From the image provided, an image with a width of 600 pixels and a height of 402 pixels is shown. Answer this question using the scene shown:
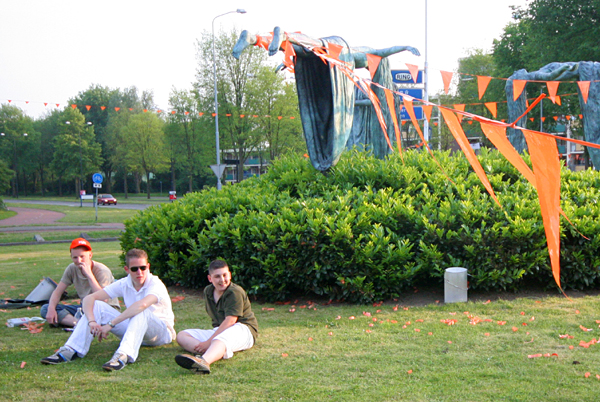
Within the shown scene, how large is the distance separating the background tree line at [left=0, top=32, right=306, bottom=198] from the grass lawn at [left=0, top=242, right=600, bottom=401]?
19.8m

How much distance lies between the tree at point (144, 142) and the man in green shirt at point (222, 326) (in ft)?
187

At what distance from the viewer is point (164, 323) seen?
4.94 metres

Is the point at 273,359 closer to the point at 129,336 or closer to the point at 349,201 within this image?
the point at 129,336

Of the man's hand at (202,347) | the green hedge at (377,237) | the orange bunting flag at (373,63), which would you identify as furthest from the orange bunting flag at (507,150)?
the orange bunting flag at (373,63)

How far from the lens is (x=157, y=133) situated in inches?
2383

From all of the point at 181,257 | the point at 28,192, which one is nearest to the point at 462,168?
the point at 181,257

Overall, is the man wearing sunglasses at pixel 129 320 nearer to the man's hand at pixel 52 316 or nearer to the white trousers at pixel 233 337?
the white trousers at pixel 233 337

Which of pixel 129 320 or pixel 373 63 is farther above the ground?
pixel 373 63

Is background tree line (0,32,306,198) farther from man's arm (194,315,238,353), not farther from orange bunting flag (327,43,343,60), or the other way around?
man's arm (194,315,238,353)

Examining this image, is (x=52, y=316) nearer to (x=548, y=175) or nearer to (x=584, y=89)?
(x=548, y=175)

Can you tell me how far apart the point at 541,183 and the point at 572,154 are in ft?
197

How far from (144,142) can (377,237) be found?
56.4m

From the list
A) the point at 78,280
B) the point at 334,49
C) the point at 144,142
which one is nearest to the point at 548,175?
the point at 78,280

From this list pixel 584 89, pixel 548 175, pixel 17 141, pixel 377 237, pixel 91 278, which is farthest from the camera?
pixel 17 141
